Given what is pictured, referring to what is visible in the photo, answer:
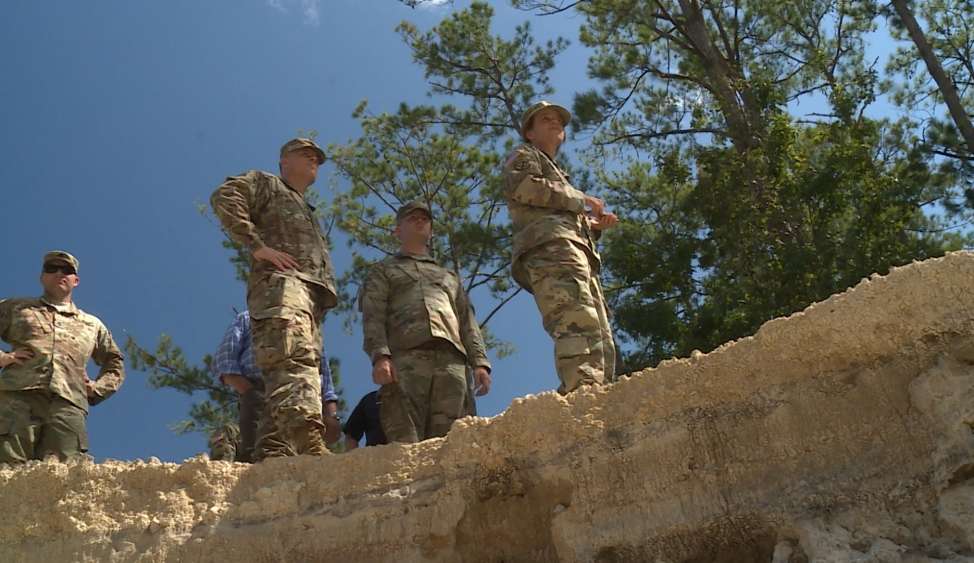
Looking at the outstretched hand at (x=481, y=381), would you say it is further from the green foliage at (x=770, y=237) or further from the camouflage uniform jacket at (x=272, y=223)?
the green foliage at (x=770, y=237)

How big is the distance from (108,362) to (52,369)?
0.40 metres

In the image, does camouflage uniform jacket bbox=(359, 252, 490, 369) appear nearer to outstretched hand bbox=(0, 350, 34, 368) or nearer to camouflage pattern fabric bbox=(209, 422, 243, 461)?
camouflage pattern fabric bbox=(209, 422, 243, 461)

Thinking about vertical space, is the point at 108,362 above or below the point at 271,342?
above

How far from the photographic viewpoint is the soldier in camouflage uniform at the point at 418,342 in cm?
380

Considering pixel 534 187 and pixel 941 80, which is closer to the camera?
pixel 534 187

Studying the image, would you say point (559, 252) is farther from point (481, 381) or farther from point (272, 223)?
point (272, 223)

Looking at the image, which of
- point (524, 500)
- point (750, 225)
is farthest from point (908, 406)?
point (750, 225)

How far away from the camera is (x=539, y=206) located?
13.0 ft

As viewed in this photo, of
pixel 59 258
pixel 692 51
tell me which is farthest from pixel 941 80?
pixel 59 258

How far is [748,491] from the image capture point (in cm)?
244

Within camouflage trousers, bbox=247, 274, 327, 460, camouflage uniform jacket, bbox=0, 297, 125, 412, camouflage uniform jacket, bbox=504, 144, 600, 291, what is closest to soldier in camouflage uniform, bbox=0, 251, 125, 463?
camouflage uniform jacket, bbox=0, 297, 125, 412

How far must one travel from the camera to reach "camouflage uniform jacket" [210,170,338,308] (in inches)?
144

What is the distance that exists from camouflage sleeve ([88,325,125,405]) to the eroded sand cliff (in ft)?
4.62

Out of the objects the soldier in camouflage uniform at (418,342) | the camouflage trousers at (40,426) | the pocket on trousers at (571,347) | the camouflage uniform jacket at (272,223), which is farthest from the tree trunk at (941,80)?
the camouflage trousers at (40,426)
